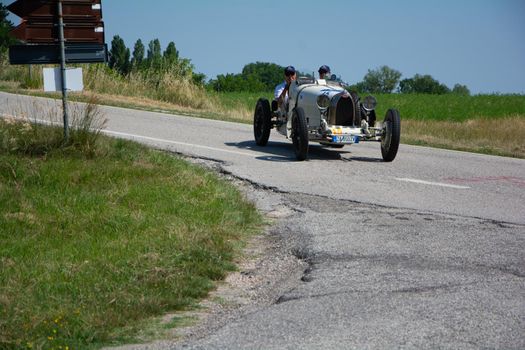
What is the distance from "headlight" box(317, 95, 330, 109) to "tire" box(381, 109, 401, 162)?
39.9 inches

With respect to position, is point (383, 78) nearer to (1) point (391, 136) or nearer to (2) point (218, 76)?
(2) point (218, 76)

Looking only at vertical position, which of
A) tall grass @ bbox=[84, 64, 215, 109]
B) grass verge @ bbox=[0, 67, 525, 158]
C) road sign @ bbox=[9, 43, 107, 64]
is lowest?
grass verge @ bbox=[0, 67, 525, 158]

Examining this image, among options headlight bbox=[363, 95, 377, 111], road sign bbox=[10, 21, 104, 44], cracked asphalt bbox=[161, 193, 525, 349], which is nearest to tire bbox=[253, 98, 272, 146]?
headlight bbox=[363, 95, 377, 111]

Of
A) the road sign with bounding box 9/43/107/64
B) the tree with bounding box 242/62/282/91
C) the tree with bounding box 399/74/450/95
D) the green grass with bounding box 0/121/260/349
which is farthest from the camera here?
the tree with bounding box 399/74/450/95

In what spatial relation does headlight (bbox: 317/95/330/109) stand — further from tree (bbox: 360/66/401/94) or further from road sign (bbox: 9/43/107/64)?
tree (bbox: 360/66/401/94)

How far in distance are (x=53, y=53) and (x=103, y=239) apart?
4216mm

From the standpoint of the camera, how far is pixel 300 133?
13609 millimetres

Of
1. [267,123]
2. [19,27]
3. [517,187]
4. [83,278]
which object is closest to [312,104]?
[267,123]

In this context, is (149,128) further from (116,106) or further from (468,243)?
(468,243)

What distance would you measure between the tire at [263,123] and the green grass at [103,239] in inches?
128

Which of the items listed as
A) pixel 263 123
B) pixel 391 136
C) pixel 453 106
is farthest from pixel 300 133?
pixel 453 106

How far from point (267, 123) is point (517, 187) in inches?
202

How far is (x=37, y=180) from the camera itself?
1035 centimetres

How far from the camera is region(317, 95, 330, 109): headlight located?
46.7 feet
